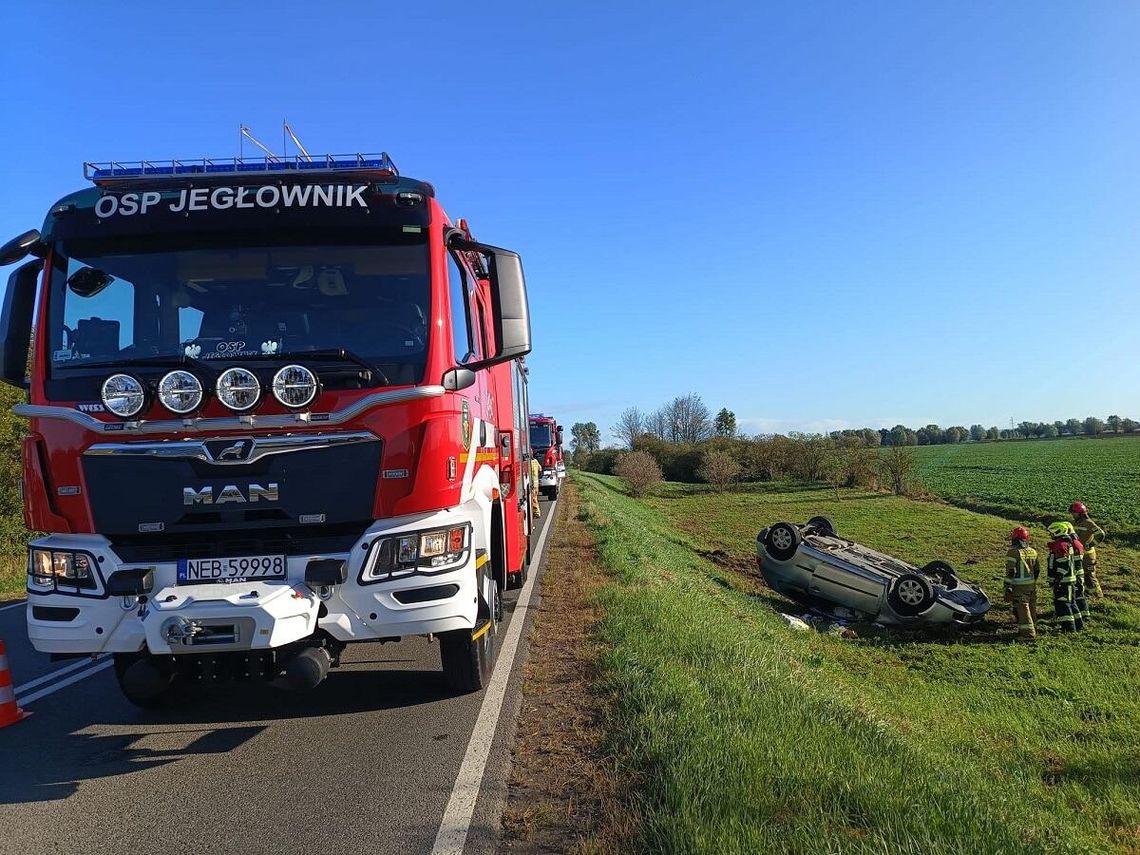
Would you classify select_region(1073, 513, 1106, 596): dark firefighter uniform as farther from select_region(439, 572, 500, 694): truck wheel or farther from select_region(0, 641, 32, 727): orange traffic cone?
select_region(0, 641, 32, 727): orange traffic cone

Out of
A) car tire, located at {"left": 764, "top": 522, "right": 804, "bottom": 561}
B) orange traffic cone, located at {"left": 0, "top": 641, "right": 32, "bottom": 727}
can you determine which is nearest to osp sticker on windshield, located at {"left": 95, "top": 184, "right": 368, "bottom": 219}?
orange traffic cone, located at {"left": 0, "top": 641, "right": 32, "bottom": 727}

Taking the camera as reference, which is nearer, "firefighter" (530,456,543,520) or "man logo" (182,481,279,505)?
"man logo" (182,481,279,505)

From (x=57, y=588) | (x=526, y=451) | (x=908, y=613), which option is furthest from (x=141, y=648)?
(x=908, y=613)

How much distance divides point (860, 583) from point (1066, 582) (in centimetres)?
296

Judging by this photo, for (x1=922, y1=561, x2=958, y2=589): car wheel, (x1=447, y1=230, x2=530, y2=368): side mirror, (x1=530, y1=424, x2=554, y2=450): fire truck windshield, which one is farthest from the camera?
(x1=530, y1=424, x2=554, y2=450): fire truck windshield

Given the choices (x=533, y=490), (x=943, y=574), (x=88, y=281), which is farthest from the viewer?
(x=533, y=490)

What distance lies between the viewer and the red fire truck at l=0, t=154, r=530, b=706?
14.8ft

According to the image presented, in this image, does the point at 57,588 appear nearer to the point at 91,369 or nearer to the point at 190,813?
the point at 91,369

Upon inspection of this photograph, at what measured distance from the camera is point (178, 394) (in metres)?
4.55

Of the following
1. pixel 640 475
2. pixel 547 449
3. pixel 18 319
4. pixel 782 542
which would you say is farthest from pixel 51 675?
pixel 640 475

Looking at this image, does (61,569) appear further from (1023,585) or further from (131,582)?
(1023,585)

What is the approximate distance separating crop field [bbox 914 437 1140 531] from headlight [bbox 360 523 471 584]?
27.2 m

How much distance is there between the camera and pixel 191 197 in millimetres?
5016

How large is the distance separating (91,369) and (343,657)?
3.48m
